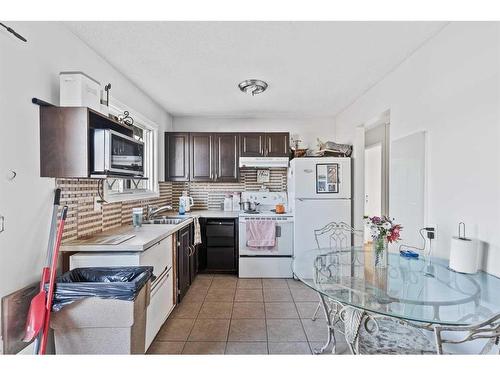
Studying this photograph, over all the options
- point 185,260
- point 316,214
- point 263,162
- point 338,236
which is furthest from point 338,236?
point 185,260

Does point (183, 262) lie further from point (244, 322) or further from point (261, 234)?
point (261, 234)

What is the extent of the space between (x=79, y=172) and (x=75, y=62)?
0.89 meters

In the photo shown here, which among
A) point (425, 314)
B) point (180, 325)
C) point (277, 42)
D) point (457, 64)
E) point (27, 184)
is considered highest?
point (277, 42)

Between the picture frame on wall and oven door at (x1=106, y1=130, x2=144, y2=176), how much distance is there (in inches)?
88.6

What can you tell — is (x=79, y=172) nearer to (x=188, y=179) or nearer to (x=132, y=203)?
(x=132, y=203)

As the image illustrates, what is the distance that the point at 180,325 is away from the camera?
93.1 inches

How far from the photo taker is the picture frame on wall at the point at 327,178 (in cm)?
349

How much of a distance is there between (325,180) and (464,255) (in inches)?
80.8

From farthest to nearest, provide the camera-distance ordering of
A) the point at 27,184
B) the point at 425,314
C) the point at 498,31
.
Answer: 1. the point at 27,184
2. the point at 498,31
3. the point at 425,314

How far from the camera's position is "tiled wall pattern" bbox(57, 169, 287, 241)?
6.30 feet

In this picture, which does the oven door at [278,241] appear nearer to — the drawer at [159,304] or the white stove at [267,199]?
the white stove at [267,199]

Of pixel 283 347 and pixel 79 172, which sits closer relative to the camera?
pixel 79 172

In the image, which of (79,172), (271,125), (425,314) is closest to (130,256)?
(79,172)

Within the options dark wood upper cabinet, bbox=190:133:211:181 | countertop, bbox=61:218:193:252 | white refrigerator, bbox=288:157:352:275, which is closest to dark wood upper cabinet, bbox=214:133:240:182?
dark wood upper cabinet, bbox=190:133:211:181
